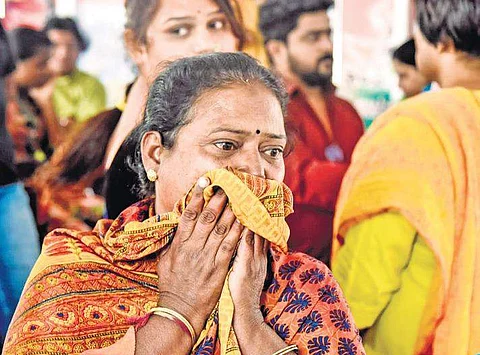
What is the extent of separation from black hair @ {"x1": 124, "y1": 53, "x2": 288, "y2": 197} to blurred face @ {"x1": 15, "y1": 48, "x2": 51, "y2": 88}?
3.23 feet

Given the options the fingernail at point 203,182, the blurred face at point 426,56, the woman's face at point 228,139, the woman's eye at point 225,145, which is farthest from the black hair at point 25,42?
the blurred face at point 426,56

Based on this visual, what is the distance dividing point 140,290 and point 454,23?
5.92ft

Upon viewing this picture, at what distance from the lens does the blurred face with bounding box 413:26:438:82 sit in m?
3.38

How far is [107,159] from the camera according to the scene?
3154 mm

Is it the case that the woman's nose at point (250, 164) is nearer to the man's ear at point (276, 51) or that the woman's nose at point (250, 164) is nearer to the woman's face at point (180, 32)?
the woman's face at point (180, 32)

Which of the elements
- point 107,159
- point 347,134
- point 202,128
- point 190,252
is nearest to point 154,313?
point 190,252

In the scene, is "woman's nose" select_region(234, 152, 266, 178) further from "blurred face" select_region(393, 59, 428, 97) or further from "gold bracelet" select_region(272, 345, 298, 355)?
"blurred face" select_region(393, 59, 428, 97)

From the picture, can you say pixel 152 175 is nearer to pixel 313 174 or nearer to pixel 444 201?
pixel 444 201

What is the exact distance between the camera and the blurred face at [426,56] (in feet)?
11.1

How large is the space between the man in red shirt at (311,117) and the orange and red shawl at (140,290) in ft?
4.16

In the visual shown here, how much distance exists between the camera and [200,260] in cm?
204

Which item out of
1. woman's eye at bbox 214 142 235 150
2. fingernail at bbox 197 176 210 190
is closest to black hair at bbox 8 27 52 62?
woman's eye at bbox 214 142 235 150

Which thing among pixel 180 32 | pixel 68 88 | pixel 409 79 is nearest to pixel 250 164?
Result: pixel 180 32

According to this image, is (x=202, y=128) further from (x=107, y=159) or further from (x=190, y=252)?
(x=107, y=159)
